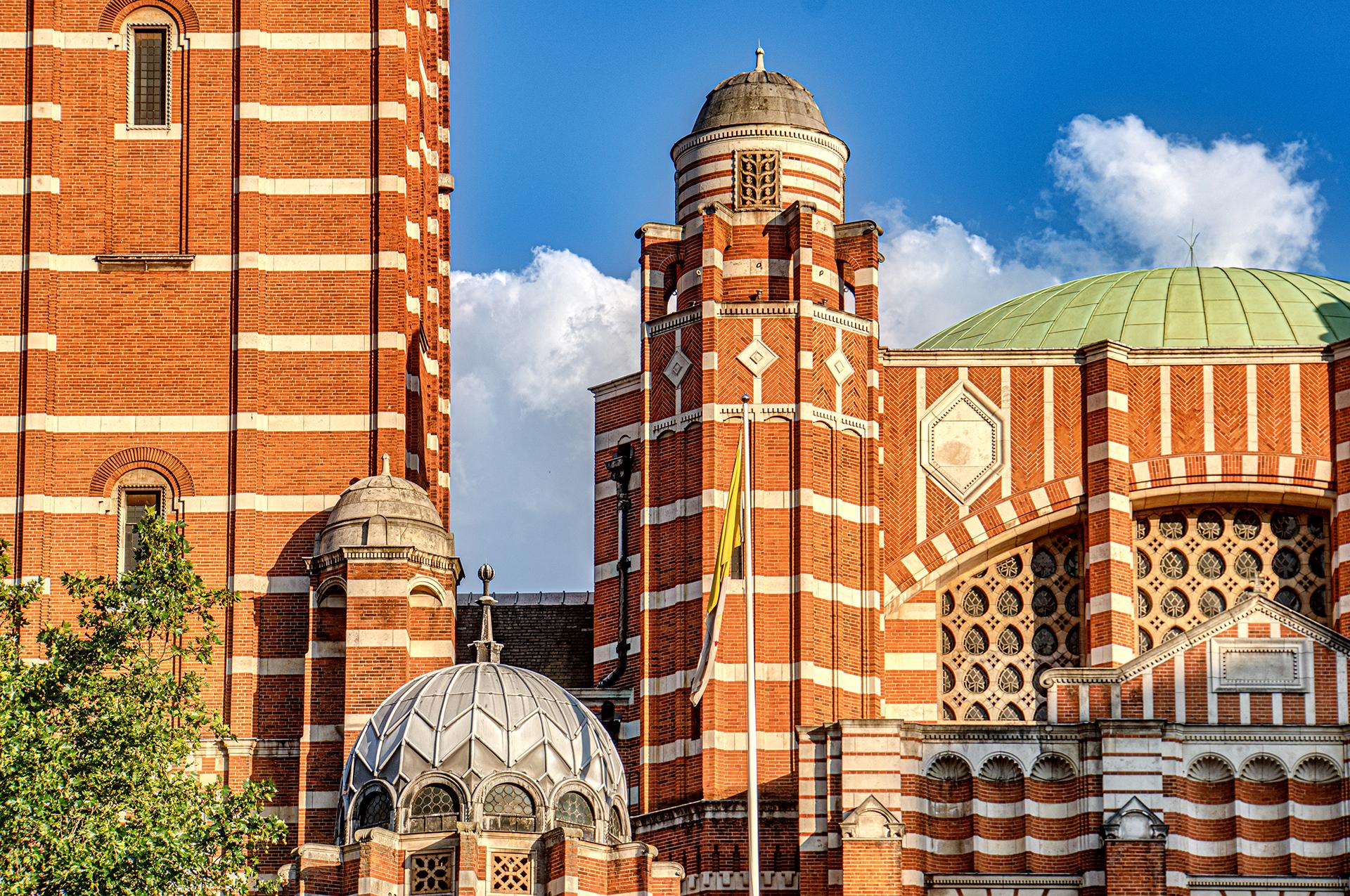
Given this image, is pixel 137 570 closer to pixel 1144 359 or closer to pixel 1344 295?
pixel 1144 359

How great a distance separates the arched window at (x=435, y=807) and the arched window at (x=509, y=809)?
0.39 m

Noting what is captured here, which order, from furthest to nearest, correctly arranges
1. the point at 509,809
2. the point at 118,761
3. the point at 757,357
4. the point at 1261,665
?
1. the point at 757,357
2. the point at 1261,665
3. the point at 118,761
4. the point at 509,809

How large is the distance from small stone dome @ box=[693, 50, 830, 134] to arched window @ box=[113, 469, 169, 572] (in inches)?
404

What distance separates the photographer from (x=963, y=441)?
5362cm

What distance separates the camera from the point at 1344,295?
2263 inches

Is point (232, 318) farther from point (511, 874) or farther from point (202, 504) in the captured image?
point (511, 874)

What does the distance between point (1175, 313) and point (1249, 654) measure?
10.2 meters

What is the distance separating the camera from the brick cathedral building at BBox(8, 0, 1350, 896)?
5028cm

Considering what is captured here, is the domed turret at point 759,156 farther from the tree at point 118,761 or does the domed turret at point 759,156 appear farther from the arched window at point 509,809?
the arched window at point 509,809

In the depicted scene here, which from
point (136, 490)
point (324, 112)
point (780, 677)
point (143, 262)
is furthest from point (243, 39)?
point (780, 677)

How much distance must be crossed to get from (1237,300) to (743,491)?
42.4ft

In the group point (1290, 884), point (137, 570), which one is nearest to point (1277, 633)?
point (1290, 884)

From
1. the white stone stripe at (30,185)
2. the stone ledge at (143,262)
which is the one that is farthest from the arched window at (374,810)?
the white stone stripe at (30,185)

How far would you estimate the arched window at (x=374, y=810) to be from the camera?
135ft
